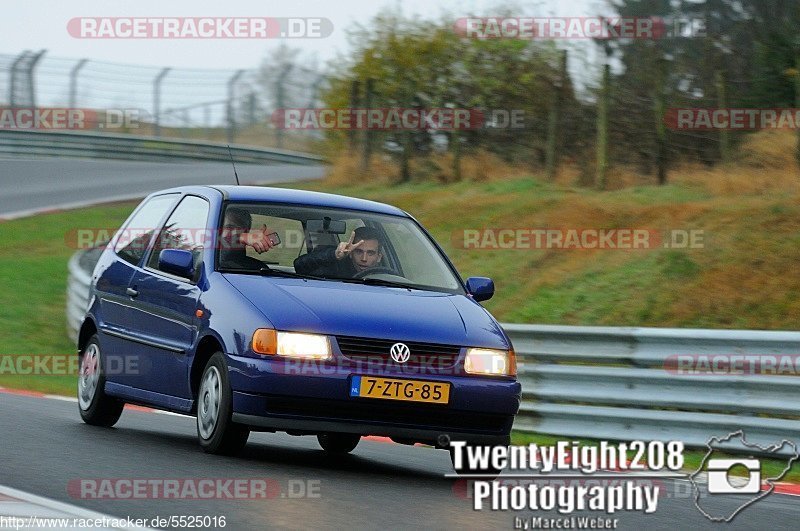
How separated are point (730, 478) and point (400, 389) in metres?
2.41

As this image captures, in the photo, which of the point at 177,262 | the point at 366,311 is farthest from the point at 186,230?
the point at 366,311

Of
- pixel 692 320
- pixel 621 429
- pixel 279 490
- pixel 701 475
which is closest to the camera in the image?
pixel 279 490

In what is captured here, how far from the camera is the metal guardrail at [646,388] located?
981 centimetres

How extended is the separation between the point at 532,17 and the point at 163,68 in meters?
9.48

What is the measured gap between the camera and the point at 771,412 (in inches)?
384

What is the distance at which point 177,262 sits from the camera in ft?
28.9

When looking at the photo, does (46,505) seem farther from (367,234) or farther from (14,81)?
(14,81)

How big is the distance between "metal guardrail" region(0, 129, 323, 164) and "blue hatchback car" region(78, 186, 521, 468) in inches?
1076

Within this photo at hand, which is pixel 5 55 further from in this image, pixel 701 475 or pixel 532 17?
pixel 701 475

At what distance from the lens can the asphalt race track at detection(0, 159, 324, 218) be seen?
29.1m

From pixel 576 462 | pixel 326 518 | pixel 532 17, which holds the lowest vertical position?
pixel 576 462

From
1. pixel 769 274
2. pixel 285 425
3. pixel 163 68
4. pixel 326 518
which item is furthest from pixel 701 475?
pixel 163 68

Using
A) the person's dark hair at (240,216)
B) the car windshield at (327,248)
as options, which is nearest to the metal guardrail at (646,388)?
the car windshield at (327,248)

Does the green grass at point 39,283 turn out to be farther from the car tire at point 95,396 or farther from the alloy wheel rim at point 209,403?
the alloy wheel rim at point 209,403
